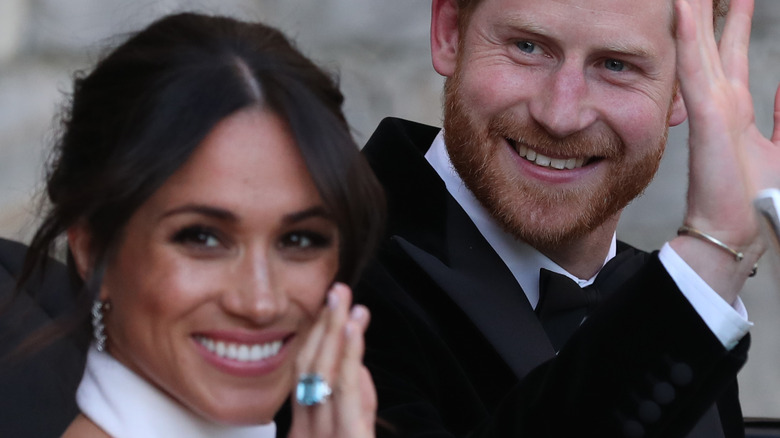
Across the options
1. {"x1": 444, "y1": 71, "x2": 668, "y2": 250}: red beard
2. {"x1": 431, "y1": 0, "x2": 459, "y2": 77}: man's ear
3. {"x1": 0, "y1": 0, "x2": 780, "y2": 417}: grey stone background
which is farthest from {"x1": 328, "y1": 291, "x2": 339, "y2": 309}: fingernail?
{"x1": 0, "y1": 0, "x2": 780, "y2": 417}: grey stone background

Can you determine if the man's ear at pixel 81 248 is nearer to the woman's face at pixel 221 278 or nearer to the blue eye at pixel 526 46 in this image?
the woman's face at pixel 221 278

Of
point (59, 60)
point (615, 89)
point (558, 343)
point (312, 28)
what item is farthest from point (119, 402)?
point (312, 28)

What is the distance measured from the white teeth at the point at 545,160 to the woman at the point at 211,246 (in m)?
0.77

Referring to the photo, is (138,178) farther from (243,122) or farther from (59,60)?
(59,60)

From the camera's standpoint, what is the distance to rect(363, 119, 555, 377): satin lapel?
8.02ft

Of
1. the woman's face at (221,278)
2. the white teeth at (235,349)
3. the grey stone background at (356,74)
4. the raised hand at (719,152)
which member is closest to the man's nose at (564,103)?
the raised hand at (719,152)

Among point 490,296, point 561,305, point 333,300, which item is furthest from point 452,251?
point 333,300

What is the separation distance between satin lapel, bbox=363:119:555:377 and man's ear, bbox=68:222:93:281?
768mm

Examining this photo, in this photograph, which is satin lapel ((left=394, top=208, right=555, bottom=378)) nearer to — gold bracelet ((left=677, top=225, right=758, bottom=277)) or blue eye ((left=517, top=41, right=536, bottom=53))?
blue eye ((left=517, top=41, right=536, bottom=53))

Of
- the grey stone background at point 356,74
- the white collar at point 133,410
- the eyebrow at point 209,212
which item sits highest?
the eyebrow at point 209,212

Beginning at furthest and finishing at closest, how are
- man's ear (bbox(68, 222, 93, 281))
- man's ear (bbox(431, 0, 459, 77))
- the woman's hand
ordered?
man's ear (bbox(431, 0, 459, 77)), man's ear (bbox(68, 222, 93, 281)), the woman's hand

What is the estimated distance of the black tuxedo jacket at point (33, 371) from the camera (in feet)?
7.61

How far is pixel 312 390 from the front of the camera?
5.78 feet

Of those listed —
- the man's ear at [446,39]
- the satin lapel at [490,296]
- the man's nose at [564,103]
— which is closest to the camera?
the satin lapel at [490,296]
